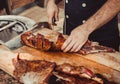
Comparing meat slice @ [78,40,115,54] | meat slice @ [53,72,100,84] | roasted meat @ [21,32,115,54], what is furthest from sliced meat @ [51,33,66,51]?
meat slice @ [53,72,100,84]

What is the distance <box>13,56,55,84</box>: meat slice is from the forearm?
0.57 metres

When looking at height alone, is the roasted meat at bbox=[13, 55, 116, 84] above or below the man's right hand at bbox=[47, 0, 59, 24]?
below

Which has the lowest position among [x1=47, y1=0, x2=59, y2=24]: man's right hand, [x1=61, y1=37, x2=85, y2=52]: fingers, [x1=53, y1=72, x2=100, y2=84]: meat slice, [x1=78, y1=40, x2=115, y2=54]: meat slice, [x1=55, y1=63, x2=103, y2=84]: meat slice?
[x1=53, y1=72, x2=100, y2=84]: meat slice

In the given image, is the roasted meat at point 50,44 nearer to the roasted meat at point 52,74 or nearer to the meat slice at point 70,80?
the roasted meat at point 52,74

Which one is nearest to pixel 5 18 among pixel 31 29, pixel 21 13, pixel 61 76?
pixel 31 29

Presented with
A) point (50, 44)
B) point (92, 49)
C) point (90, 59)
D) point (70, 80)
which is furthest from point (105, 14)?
point (70, 80)

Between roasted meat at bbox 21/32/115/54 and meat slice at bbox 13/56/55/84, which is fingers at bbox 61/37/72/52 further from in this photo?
meat slice at bbox 13/56/55/84

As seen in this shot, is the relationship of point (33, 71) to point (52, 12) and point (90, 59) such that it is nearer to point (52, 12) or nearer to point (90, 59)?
point (90, 59)

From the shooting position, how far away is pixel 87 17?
→ 8.51 ft

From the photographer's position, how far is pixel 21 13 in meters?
5.74

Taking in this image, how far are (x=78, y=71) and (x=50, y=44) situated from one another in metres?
0.48

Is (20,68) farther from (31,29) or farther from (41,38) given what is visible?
(31,29)

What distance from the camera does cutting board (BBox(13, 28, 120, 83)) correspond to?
1909mm

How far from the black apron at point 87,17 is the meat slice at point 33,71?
904 mm
